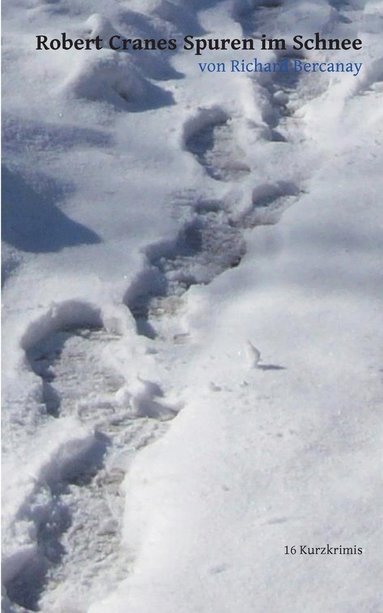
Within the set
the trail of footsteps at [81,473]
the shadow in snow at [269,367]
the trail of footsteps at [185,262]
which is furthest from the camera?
the trail of footsteps at [185,262]

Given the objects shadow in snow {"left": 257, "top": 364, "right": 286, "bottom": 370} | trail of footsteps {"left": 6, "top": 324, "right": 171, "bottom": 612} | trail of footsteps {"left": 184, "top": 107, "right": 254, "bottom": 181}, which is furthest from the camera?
trail of footsteps {"left": 184, "top": 107, "right": 254, "bottom": 181}

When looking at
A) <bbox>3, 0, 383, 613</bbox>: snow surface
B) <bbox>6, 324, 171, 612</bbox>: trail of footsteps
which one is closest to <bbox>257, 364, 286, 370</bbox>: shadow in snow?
<bbox>3, 0, 383, 613</bbox>: snow surface

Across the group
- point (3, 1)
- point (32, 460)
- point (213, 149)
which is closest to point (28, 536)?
point (32, 460)

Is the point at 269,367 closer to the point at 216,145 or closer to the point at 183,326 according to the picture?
the point at 183,326

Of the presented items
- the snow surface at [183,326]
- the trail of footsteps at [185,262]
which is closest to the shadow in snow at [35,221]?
the snow surface at [183,326]

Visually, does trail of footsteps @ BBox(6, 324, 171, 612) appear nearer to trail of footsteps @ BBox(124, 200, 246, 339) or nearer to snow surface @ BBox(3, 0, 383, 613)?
snow surface @ BBox(3, 0, 383, 613)

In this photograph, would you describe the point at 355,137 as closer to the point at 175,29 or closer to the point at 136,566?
the point at 175,29

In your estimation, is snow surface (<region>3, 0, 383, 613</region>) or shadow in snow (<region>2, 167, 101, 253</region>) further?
shadow in snow (<region>2, 167, 101, 253</region>)

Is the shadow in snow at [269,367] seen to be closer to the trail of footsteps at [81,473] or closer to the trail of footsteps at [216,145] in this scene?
the trail of footsteps at [81,473]

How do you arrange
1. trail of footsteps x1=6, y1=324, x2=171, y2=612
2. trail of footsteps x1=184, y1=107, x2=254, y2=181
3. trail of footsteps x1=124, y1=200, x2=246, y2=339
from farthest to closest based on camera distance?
trail of footsteps x1=184, y1=107, x2=254, y2=181 → trail of footsteps x1=124, y1=200, x2=246, y2=339 → trail of footsteps x1=6, y1=324, x2=171, y2=612
